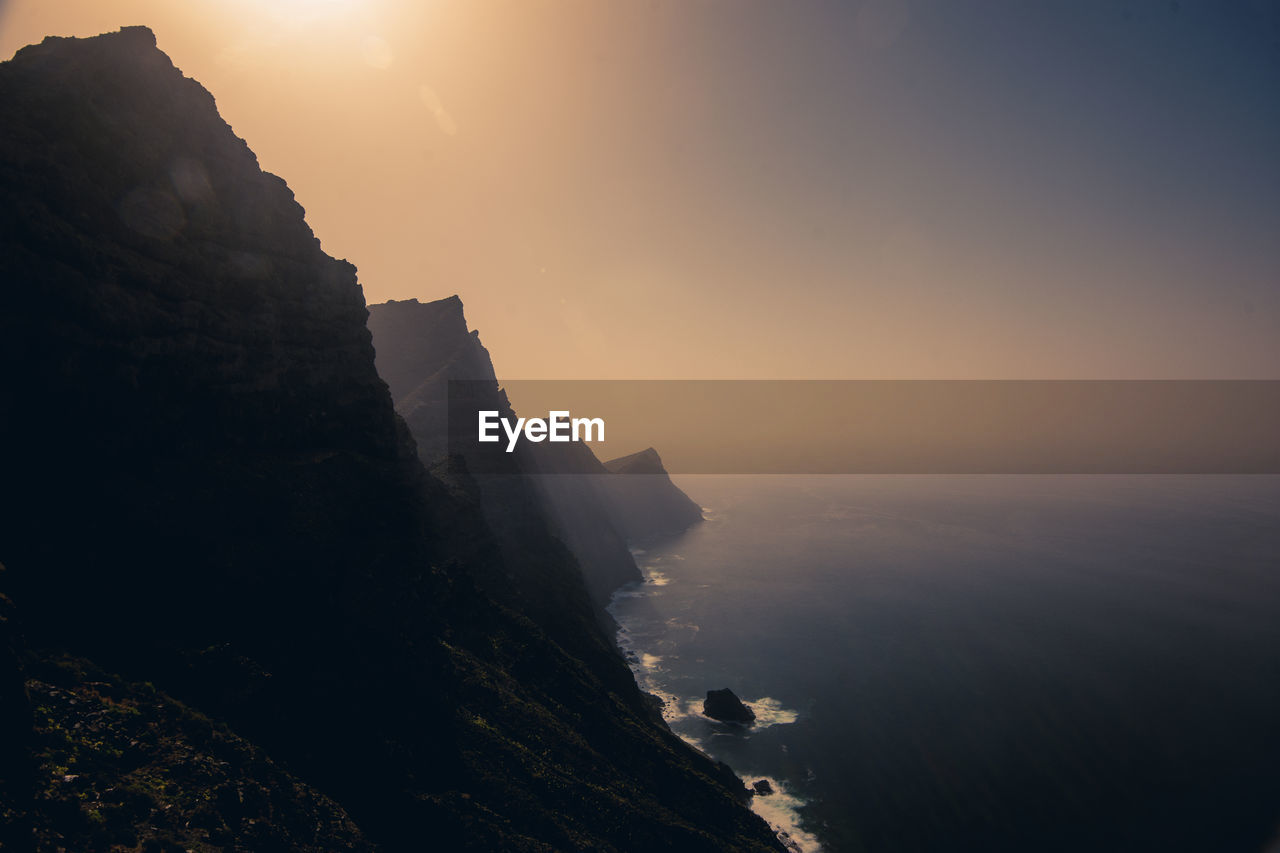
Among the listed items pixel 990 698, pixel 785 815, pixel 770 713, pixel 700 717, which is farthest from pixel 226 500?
pixel 990 698

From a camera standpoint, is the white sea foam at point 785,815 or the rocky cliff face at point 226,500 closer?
the rocky cliff face at point 226,500

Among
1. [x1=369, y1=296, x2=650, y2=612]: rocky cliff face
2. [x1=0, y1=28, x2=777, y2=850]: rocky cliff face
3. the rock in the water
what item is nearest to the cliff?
[x1=369, y1=296, x2=650, y2=612]: rocky cliff face

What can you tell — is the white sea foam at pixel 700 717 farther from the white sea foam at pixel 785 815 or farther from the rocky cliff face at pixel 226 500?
the rocky cliff face at pixel 226 500

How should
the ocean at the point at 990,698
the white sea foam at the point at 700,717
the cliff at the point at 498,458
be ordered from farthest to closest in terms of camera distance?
the cliff at the point at 498,458 < the ocean at the point at 990,698 < the white sea foam at the point at 700,717

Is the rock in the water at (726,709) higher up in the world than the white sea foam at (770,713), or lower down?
higher up

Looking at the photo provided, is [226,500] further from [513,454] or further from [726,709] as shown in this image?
[726,709]

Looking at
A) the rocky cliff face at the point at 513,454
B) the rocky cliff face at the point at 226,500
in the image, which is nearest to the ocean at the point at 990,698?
the rocky cliff face at the point at 513,454
